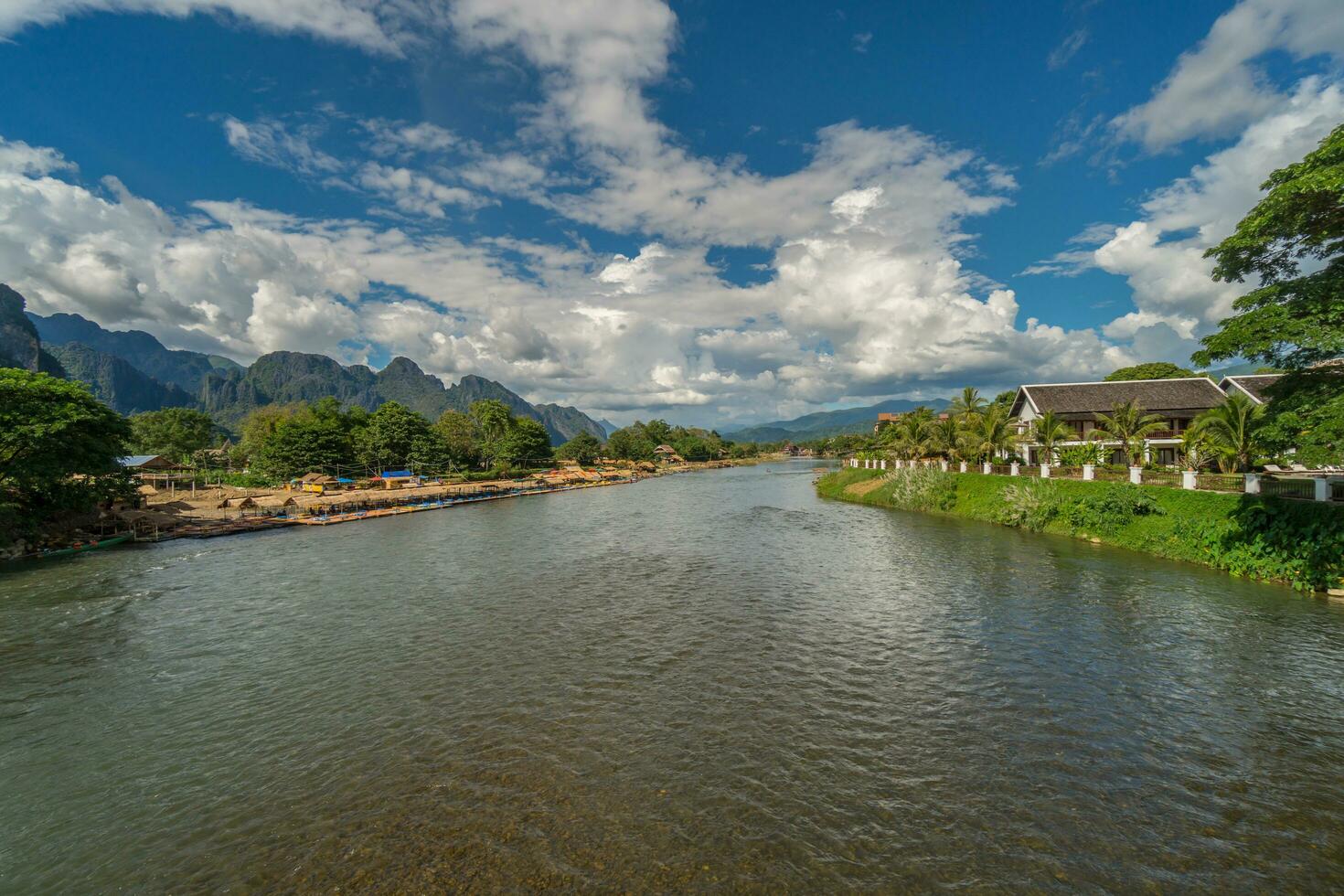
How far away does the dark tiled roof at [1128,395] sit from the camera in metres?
52.2

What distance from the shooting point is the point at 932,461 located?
5459cm

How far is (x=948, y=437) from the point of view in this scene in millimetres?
53875

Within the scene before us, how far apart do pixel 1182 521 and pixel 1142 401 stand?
119 ft

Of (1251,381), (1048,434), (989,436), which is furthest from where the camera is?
(1251,381)

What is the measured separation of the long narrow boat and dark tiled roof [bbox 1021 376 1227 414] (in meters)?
79.7

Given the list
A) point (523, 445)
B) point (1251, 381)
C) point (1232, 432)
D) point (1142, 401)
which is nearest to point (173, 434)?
point (523, 445)

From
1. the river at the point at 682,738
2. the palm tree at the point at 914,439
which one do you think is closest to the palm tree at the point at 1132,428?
the palm tree at the point at 914,439

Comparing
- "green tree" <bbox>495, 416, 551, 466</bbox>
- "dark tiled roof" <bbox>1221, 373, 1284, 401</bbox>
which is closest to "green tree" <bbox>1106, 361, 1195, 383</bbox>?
"dark tiled roof" <bbox>1221, 373, 1284, 401</bbox>

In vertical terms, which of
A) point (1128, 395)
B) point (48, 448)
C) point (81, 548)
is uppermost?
point (1128, 395)

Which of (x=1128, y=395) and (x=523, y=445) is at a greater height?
(x=1128, y=395)

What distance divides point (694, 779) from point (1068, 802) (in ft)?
19.8

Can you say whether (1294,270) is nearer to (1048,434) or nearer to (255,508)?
(1048,434)

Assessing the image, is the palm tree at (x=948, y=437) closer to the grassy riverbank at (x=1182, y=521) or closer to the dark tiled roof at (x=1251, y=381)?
the grassy riverbank at (x=1182, y=521)

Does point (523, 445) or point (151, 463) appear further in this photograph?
point (523, 445)
